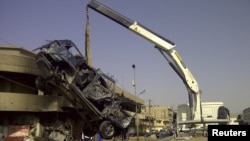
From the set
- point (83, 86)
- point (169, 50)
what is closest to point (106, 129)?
point (83, 86)

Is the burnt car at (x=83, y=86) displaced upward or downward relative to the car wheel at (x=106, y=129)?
upward

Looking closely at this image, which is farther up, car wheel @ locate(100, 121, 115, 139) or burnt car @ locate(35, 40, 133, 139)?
burnt car @ locate(35, 40, 133, 139)

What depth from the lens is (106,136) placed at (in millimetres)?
15484

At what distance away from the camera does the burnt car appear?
1453 centimetres

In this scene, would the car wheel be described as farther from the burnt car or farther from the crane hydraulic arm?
the crane hydraulic arm

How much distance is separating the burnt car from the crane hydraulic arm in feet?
26.4

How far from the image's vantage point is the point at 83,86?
50.5 feet

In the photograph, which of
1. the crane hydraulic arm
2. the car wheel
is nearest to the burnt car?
the car wheel

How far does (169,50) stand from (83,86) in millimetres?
11099

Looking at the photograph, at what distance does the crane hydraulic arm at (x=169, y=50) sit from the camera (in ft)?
76.9

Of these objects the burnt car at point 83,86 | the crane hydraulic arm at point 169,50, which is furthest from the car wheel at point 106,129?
the crane hydraulic arm at point 169,50

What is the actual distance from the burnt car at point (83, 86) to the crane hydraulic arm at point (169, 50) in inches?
317

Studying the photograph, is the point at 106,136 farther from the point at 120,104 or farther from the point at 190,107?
the point at 190,107

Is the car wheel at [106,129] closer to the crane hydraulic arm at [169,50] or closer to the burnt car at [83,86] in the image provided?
the burnt car at [83,86]
